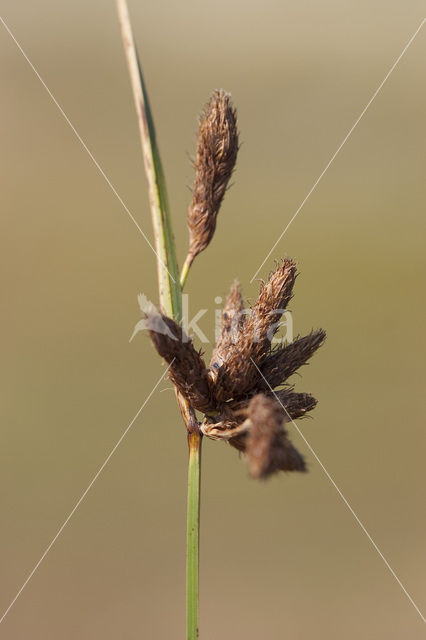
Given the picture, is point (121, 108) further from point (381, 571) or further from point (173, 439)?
point (381, 571)

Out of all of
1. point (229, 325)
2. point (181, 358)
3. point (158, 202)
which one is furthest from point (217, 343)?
point (158, 202)

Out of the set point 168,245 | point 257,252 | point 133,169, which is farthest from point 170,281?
point 133,169

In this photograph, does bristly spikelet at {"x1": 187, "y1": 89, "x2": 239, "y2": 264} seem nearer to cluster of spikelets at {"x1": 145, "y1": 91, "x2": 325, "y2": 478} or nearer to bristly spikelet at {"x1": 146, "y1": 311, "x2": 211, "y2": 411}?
cluster of spikelets at {"x1": 145, "y1": 91, "x2": 325, "y2": 478}

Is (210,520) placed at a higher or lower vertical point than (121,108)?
lower

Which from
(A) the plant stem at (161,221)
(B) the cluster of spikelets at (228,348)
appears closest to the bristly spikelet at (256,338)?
(B) the cluster of spikelets at (228,348)

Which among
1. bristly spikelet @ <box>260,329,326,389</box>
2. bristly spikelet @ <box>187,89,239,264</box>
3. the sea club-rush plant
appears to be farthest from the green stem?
bristly spikelet @ <box>187,89,239,264</box>

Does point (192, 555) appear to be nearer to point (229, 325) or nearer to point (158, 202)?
point (229, 325)

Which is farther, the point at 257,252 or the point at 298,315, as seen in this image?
the point at 257,252
